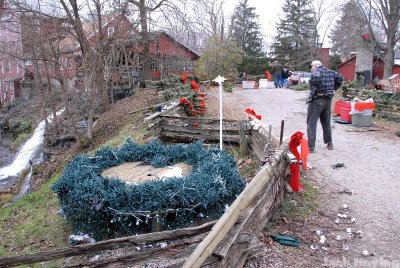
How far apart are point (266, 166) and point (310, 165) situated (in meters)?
2.82

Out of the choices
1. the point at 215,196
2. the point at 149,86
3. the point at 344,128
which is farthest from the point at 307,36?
the point at 215,196

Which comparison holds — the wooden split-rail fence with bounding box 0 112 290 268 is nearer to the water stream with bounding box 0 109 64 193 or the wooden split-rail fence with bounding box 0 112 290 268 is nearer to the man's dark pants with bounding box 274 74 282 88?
the water stream with bounding box 0 109 64 193

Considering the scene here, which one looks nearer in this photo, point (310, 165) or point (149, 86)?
point (310, 165)

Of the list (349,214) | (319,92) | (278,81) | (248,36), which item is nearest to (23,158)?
(319,92)

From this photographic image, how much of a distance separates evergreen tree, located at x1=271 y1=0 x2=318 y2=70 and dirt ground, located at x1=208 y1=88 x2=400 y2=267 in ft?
120

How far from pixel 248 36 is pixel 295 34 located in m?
5.71

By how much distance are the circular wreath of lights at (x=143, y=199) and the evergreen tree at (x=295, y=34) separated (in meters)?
40.5

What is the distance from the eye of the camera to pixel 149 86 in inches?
946

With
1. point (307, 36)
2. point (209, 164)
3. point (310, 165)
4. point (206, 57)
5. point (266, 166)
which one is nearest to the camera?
point (266, 166)

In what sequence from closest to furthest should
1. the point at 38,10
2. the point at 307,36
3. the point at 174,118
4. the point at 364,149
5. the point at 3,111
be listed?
1. the point at 364,149
2. the point at 174,118
3. the point at 38,10
4. the point at 3,111
5. the point at 307,36

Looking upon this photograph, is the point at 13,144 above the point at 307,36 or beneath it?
beneath

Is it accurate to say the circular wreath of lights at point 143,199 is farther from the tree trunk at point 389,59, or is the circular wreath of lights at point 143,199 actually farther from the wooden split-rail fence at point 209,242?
the tree trunk at point 389,59

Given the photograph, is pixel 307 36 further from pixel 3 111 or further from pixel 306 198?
pixel 306 198

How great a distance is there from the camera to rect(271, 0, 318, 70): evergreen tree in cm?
4406
